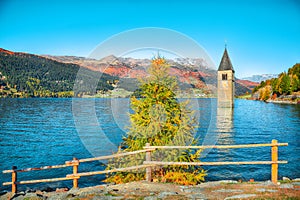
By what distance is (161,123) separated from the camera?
12.8m

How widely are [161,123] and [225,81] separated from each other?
330 feet

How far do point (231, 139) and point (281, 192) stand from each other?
27.6 meters

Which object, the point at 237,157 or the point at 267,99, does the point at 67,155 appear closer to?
the point at 237,157

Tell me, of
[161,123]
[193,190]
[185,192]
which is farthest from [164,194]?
[161,123]

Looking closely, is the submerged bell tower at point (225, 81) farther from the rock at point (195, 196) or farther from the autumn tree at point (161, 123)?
the rock at point (195, 196)

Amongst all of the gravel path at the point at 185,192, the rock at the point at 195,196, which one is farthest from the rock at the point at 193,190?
the rock at the point at 195,196

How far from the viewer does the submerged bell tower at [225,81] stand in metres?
106

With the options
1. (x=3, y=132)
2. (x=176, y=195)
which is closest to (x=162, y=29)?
(x=176, y=195)

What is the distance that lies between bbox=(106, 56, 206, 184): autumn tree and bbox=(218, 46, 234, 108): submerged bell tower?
96.4 metres

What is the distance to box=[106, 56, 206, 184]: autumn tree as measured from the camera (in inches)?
502

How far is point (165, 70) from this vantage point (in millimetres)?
13172

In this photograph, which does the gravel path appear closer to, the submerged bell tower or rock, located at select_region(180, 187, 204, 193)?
rock, located at select_region(180, 187, 204, 193)

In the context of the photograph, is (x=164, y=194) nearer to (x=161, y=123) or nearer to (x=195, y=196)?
(x=195, y=196)

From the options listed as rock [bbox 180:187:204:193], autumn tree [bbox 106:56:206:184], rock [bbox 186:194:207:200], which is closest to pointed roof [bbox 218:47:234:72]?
autumn tree [bbox 106:56:206:184]
